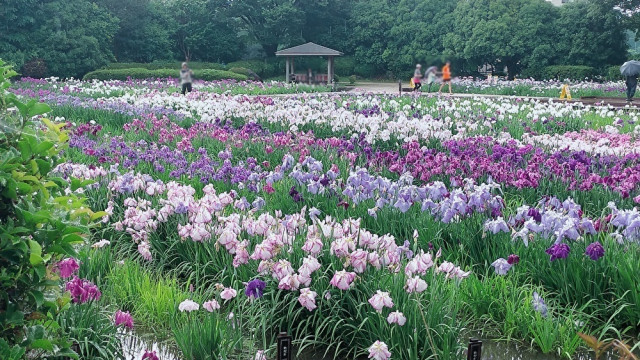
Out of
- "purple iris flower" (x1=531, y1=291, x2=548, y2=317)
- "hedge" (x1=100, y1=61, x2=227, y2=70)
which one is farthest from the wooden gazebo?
"purple iris flower" (x1=531, y1=291, x2=548, y2=317)

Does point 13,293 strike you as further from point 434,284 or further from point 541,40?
point 541,40

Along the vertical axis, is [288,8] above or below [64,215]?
above

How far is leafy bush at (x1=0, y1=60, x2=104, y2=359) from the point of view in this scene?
6.78ft

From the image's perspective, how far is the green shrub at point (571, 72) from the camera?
109 ft

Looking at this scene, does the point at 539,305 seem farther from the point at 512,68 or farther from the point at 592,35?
the point at 512,68

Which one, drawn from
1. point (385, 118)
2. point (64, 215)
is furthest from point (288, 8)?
point (64, 215)

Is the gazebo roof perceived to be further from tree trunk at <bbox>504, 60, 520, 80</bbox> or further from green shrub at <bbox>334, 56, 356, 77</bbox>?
tree trunk at <bbox>504, 60, 520, 80</bbox>

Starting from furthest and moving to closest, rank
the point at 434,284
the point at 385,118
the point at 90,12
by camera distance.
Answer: the point at 90,12
the point at 385,118
the point at 434,284

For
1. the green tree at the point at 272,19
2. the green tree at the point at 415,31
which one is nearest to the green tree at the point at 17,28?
the green tree at the point at 272,19

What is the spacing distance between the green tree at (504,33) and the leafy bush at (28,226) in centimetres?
3490

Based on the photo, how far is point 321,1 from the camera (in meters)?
43.3

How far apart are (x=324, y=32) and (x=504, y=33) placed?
44.1ft

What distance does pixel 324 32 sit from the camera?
148 feet

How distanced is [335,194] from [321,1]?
3952cm
